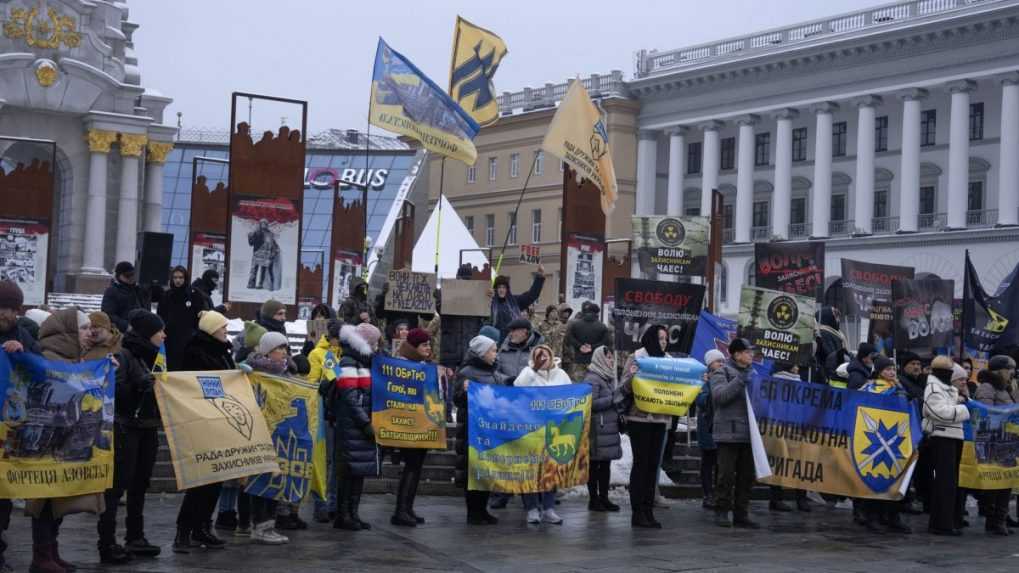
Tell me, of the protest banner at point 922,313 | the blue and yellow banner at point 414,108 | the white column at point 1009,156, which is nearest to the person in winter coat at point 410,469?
the blue and yellow banner at point 414,108

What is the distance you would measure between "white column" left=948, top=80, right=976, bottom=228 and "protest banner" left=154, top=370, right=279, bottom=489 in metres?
56.2

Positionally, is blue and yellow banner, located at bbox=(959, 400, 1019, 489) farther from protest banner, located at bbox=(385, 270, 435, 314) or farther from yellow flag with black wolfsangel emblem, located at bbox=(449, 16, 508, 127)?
yellow flag with black wolfsangel emblem, located at bbox=(449, 16, 508, 127)

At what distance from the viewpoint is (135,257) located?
1470 inches

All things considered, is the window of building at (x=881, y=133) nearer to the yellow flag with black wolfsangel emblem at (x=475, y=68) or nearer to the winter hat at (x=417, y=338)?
the yellow flag with black wolfsangel emblem at (x=475, y=68)

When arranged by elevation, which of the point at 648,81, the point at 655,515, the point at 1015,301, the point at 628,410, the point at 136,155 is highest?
the point at 648,81

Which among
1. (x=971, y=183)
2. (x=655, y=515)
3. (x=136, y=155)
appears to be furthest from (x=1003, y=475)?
(x=971, y=183)

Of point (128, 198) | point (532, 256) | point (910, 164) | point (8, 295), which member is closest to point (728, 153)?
point (910, 164)

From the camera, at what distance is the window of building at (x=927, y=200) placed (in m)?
68.9

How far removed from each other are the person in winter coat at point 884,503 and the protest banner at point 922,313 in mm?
Answer: 5205

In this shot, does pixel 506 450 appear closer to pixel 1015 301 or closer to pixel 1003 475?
pixel 1003 475

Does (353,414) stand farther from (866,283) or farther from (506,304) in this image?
(866,283)

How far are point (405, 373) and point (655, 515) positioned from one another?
132 inches

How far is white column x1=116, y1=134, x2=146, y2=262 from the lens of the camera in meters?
36.1

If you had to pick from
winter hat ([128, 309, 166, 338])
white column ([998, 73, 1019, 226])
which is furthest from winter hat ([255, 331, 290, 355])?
white column ([998, 73, 1019, 226])
